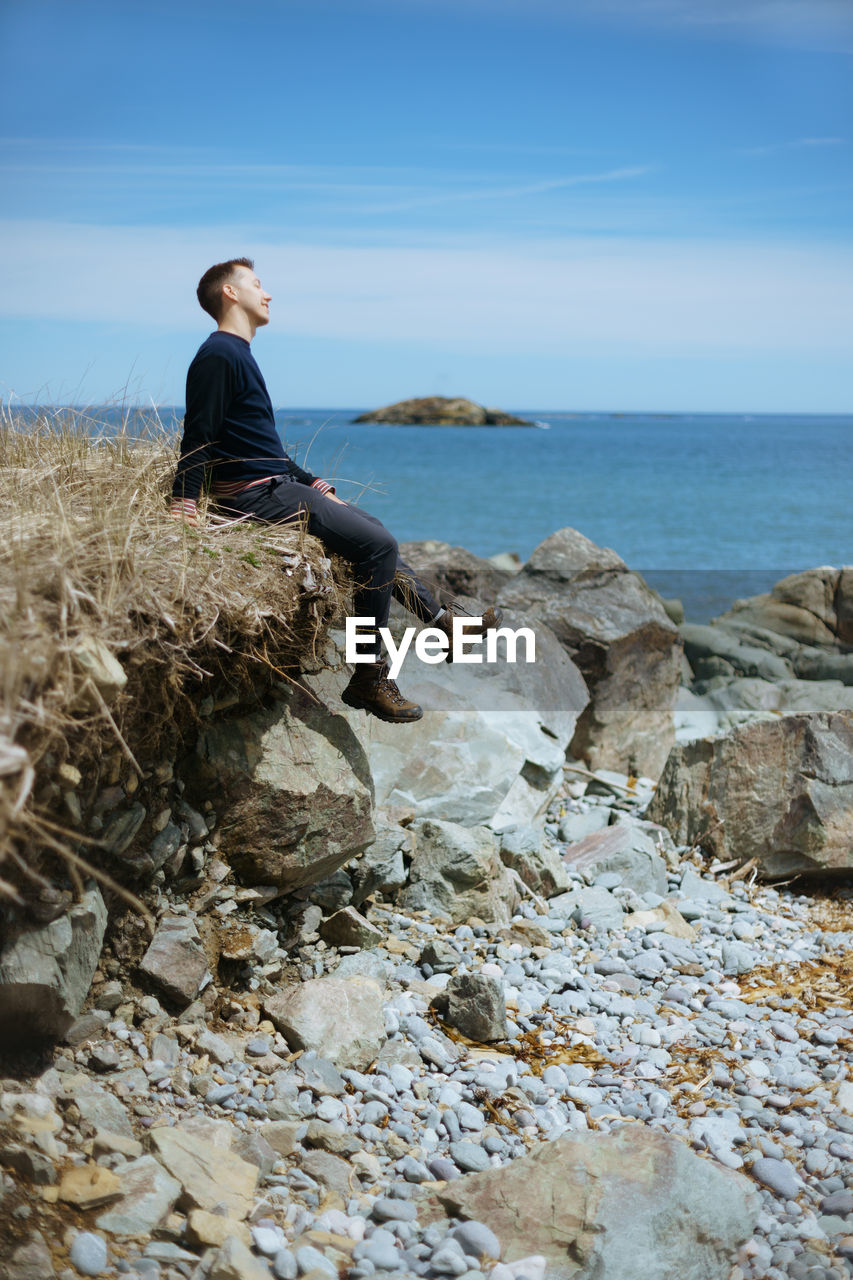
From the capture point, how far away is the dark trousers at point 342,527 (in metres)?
4.95

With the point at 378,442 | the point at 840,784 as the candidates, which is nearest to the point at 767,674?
the point at 840,784

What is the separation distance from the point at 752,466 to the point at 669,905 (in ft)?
198

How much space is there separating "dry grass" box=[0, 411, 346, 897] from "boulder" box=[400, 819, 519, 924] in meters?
1.48

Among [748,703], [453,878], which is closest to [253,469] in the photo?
[453,878]

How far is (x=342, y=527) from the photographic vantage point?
195 inches

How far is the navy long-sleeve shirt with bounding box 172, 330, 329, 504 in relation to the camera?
5.03 metres

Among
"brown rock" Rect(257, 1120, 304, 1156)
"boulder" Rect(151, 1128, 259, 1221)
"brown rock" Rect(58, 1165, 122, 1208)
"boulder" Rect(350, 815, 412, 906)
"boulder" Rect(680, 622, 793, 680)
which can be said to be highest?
"boulder" Rect(680, 622, 793, 680)

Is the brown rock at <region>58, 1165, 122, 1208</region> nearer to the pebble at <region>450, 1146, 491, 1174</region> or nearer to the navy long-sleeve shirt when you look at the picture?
the pebble at <region>450, 1146, 491, 1174</region>

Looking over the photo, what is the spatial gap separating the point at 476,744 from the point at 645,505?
35.8m

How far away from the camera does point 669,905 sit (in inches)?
246

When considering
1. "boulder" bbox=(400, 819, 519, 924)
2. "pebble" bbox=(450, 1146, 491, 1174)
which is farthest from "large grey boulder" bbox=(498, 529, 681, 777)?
"pebble" bbox=(450, 1146, 491, 1174)

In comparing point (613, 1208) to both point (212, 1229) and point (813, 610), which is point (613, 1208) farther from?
point (813, 610)

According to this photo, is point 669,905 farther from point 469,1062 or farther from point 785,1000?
point 469,1062

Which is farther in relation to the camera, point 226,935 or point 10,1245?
point 226,935
